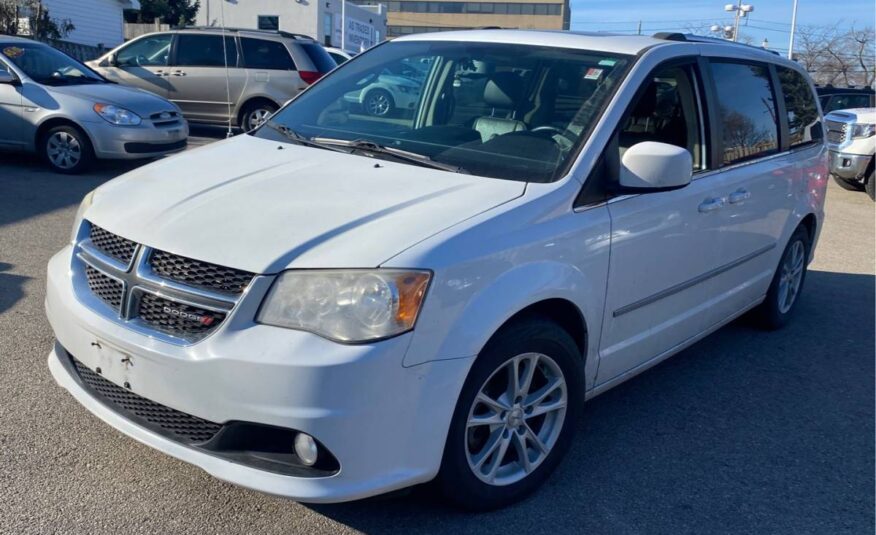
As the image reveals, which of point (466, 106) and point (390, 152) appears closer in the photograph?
point (390, 152)

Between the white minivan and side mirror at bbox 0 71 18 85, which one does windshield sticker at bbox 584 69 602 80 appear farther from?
side mirror at bbox 0 71 18 85

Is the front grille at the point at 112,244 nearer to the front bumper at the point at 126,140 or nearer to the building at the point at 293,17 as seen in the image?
the front bumper at the point at 126,140

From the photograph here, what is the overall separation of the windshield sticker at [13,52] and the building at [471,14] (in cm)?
7225

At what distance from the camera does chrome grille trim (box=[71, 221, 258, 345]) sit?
275 centimetres

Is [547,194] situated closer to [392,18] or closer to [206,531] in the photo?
[206,531]

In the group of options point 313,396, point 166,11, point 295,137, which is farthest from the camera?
point 166,11

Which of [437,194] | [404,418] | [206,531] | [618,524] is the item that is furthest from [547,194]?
[206,531]

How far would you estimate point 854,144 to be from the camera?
12.8 metres

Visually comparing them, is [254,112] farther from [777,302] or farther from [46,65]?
[777,302]

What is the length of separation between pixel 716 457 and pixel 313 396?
2153mm

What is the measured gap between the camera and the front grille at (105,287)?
303cm

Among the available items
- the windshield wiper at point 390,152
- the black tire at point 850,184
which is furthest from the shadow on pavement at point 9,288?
the black tire at point 850,184

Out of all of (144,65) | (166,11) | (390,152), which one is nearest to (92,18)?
(166,11)

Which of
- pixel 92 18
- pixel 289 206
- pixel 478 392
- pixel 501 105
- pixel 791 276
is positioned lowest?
pixel 791 276
